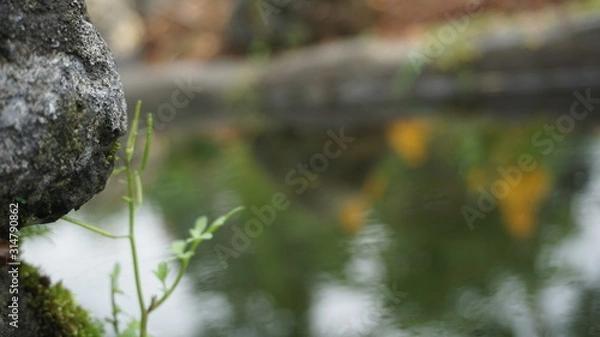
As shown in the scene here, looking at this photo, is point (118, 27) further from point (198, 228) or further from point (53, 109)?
point (53, 109)

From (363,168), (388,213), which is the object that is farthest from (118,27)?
(388,213)

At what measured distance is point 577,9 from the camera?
720 cm

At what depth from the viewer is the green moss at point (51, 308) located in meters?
1.68

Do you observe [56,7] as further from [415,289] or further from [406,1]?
[406,1]

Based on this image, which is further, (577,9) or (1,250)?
(577,9)

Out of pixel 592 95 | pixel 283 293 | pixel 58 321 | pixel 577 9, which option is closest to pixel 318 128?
pixel 592 95

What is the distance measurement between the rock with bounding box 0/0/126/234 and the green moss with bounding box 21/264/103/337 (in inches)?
9.6

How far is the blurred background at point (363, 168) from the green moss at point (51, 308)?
2.25 feet

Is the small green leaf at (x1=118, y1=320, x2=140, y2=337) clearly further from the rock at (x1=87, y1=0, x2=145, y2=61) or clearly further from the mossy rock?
the rock at (x1=87, y1=0, x2=145, y2=61)

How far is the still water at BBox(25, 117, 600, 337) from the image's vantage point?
8.07 ft

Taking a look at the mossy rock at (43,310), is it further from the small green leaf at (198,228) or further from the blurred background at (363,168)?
the blurred background at (363,168)

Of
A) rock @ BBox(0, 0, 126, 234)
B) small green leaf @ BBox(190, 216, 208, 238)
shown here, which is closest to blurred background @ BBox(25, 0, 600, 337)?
small green leaf @ BBox(190, 216, 208, 238)

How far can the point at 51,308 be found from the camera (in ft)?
5.58

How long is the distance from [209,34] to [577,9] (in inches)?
185
